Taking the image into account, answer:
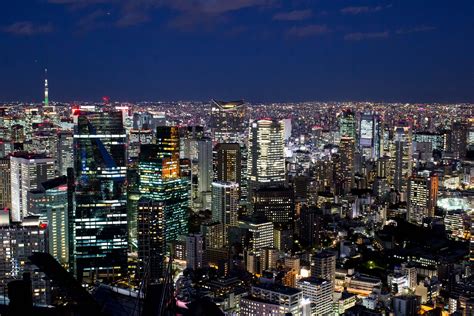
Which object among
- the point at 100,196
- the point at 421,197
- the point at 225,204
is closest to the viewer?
the point at 100,196

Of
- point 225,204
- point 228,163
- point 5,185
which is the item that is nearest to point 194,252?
point 225,204

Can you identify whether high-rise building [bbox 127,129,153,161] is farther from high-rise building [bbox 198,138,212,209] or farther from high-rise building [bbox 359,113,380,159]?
high-rise building [bbox 359,113,380,159]

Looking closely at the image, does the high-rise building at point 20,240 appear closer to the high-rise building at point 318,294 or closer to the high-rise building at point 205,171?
the high-rise building at point 318,294

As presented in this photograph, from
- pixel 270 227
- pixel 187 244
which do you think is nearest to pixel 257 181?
pixel 270 227

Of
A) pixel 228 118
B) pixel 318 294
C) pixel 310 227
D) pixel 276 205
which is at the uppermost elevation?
pixel 228 118

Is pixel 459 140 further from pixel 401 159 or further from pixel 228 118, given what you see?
pixel 228 118

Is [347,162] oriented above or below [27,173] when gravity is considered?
below

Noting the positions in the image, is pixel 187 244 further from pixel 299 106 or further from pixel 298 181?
pixel 299 106
